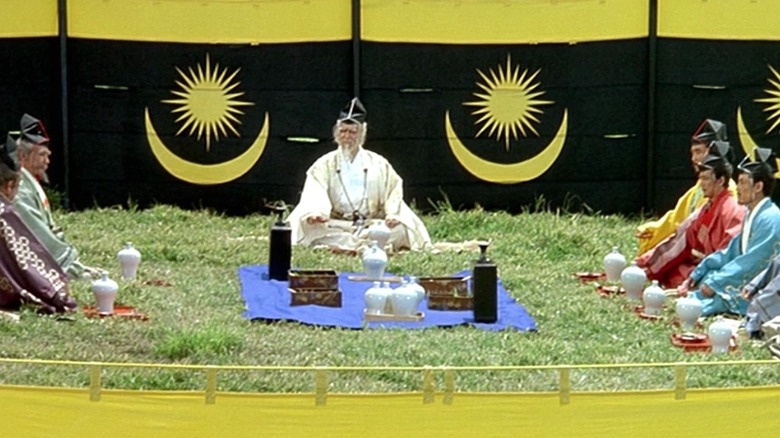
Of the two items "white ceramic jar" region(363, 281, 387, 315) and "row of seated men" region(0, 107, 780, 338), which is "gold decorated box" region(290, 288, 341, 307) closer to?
"white ceramic jar" region(363, 281, 387, 315)

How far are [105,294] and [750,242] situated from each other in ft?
11.0

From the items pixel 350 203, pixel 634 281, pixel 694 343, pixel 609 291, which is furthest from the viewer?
pixel 350 203

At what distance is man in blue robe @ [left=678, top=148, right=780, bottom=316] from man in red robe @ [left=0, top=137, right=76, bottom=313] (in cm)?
331

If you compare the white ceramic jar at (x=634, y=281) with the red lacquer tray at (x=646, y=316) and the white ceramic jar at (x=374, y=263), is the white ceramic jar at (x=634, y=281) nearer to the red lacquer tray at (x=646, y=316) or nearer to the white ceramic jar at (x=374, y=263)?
the red lacquer tray at (x=646, y=316)

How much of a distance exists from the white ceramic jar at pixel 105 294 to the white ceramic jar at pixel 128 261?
3.46ft

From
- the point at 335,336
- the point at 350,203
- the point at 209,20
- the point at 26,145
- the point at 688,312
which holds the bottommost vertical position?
the point at 335,336

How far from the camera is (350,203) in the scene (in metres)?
11.7

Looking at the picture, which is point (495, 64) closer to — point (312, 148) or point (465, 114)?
point (465, 114)

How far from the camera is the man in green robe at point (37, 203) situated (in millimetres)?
9461

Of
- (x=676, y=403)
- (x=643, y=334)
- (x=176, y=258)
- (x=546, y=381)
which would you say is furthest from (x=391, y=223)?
(x=676, y=403)

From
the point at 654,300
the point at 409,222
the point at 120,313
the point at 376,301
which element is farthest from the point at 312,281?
the point at 409,222

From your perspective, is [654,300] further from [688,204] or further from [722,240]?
[688,204]

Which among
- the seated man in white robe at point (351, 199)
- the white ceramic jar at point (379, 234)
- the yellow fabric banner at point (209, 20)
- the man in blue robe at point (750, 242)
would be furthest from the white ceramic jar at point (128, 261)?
the yellow fabric banner at point (209, 20)

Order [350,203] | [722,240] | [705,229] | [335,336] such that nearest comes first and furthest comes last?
1. [335,336]
2. [722,240]
3. [705,229]
4. [350,203]
